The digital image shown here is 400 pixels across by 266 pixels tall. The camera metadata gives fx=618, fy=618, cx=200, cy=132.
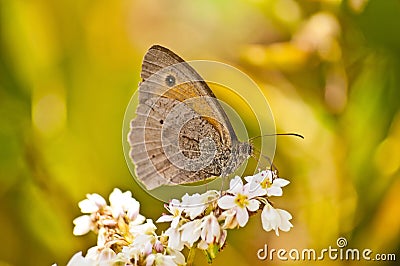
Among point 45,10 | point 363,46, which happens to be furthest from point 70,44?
point 363,46

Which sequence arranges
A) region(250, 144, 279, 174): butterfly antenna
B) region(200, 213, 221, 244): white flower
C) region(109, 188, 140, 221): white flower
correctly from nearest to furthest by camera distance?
region(200, 213, 221, 244): white flower < region(109, 188, 140, 221): white flower < region(250, 144, 279, 174): butterfly antenna

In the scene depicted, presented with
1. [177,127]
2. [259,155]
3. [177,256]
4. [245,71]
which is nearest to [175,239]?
[177,256]

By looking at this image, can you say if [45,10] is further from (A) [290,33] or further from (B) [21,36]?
(A) [290,33]

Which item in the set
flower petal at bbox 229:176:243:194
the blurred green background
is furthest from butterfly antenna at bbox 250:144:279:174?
flower petal at bbox 229:176:243:194

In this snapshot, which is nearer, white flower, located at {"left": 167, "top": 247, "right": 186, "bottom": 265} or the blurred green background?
white flower, located at {"left": 167, "top": 247, "right": 186, "bottom": 265}

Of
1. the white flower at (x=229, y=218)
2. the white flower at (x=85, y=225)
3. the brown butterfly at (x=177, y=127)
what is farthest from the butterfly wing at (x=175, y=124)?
the white flower at (x=229, y=218)

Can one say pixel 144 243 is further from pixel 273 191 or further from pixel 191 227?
pixel 273 191

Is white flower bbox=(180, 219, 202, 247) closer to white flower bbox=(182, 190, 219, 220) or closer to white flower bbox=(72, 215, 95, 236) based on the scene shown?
white flower bbox=(182, 190, 219, 220)
